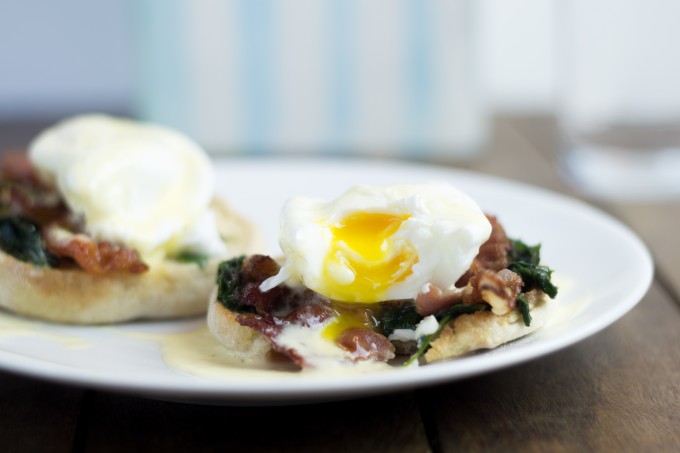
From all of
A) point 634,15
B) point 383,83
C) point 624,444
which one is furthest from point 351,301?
point 383,83

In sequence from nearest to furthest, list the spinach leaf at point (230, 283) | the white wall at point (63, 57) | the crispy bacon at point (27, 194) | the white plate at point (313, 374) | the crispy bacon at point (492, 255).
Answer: the white plate at point (313, 374) < the crispy bacon at point (492, 255) < the spinach leaf at point (230, 283) < the crispy bacon at point (27, 194) < the white wall at point (63, 57)

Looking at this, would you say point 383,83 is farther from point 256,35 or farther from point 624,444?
point 624,444

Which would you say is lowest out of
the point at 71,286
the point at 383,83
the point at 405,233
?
the point at 383,83

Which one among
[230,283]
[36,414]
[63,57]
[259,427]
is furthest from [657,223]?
[63,57]

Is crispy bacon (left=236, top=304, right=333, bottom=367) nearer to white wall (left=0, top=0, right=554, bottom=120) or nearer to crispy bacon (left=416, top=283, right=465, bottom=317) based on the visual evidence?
crispy bacon (left=416, top=283, right=465, bottom=317)

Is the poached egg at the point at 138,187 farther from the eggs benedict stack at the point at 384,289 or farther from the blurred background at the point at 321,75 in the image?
the blurred background at the point at 321,75

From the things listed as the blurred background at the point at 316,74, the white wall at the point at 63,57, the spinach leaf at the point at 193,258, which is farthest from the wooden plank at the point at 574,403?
the white wall at the point at 63,57

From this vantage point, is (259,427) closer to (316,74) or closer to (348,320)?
(348,320)
